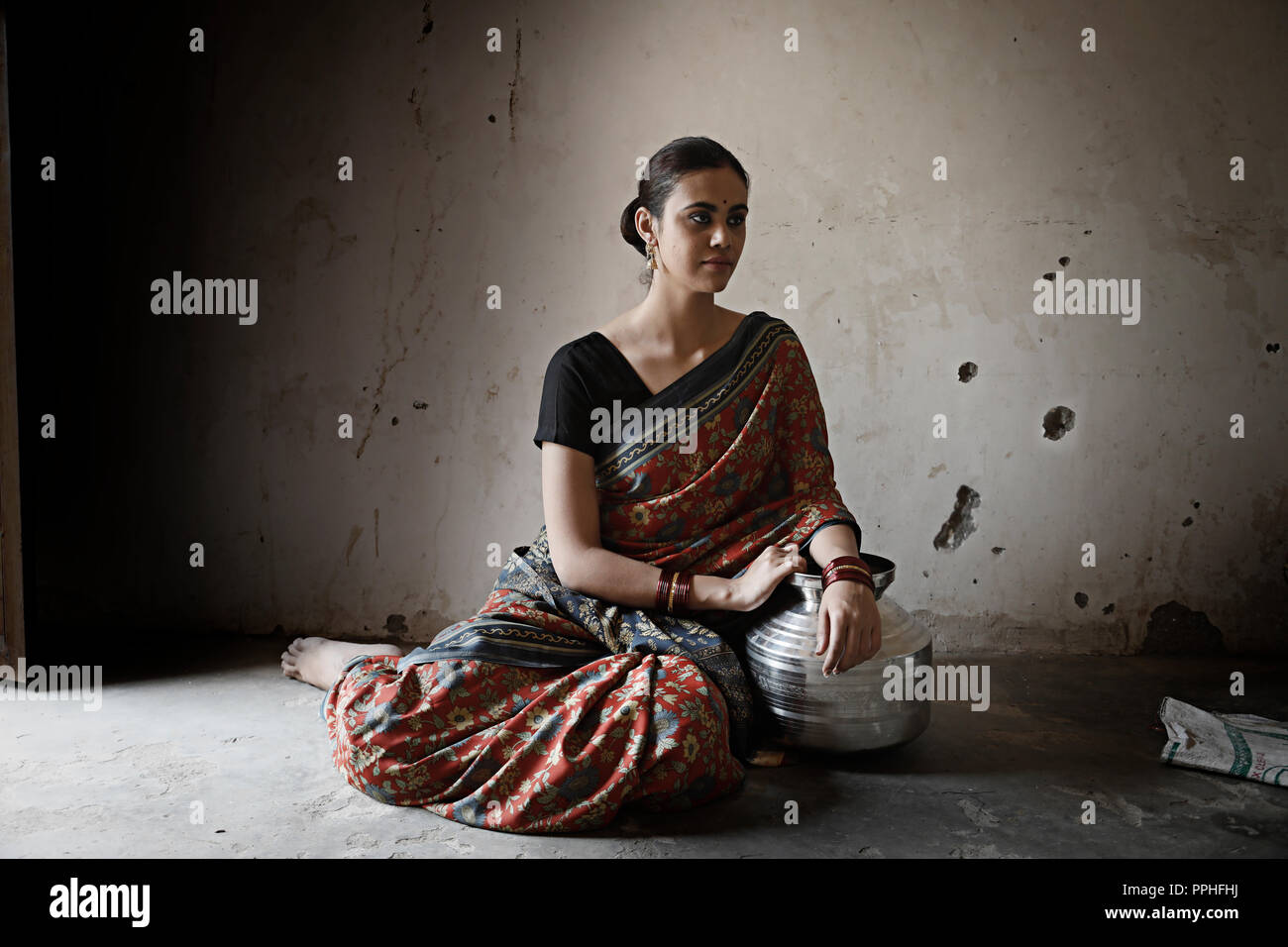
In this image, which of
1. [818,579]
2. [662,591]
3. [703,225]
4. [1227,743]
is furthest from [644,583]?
[1227,743]

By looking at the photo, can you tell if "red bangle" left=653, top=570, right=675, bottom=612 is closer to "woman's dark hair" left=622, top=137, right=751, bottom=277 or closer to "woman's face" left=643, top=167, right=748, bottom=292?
"woman's face" left=643, top=167, right=748, bottom=292

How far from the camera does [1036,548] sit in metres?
3.28

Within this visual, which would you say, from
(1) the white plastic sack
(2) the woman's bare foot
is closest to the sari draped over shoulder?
(2) the woman's bare foot

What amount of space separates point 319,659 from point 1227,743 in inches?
96.2

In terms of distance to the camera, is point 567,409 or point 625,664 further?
point 567,409

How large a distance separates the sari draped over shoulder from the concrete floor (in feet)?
1.13

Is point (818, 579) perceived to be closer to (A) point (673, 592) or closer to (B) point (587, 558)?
(A) point (673, 592)

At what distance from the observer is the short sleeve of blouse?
2.33 metres

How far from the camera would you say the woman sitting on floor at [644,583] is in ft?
6.62

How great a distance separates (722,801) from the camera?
2123mm

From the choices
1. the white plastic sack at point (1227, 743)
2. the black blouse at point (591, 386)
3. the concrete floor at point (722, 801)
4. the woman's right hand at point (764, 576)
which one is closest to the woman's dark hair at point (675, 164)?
the black blouse at point (591, 386)

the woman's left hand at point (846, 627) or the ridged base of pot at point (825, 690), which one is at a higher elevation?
the woman's left hand at point (846, 627)

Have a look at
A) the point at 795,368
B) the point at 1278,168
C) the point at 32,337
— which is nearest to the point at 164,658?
the point at 32,337

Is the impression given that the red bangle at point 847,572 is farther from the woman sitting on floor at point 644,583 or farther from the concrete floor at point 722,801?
the concrete floor at point 722,801
